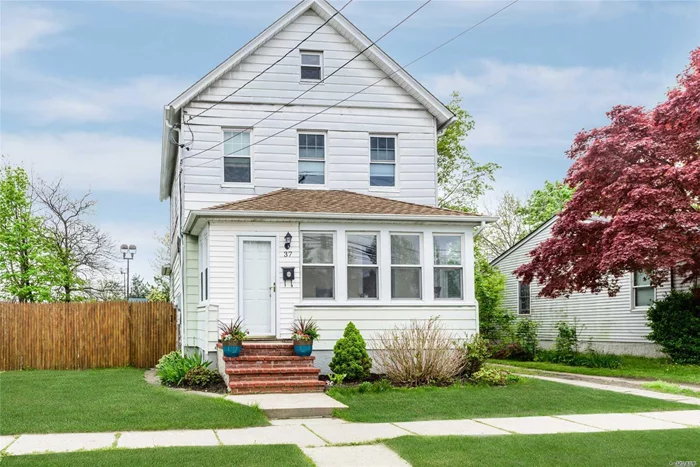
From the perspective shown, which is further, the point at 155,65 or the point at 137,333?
the point at 137,333

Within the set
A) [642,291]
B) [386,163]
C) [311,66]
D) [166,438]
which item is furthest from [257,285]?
[642,291]

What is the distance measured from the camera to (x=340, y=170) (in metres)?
17.2

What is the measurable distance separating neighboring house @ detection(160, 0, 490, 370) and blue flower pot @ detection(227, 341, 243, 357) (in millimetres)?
1256

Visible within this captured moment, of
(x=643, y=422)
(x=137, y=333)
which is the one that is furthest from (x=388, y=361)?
(x=137, y=333)

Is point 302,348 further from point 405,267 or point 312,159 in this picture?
point 312,159

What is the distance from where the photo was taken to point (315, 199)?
1579cm

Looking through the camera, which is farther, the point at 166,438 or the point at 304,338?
the point at 304,338

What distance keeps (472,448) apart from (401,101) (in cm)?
1136

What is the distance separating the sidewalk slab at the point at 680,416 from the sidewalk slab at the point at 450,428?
2.66 meters

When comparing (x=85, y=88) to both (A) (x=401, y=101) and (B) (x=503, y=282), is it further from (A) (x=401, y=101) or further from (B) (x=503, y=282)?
(B) (x=503, y=282)

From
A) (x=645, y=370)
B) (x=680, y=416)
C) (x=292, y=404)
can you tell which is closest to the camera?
(x=680, y=416)

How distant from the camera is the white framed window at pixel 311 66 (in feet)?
57.2

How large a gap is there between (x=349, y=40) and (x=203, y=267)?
6513 millimetres

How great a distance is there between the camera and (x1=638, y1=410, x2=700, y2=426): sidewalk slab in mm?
9742
